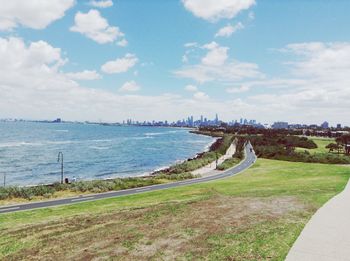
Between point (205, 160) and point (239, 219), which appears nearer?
point (239, 219)

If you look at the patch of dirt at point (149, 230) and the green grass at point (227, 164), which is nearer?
the patch of dirt at point (149, 230)

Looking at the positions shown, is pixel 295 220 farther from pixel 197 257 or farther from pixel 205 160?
pixel 205 160

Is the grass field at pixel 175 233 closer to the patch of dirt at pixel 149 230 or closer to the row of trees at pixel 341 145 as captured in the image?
the patch of dirt at pixel 149 230

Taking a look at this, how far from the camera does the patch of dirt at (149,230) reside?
611 inches

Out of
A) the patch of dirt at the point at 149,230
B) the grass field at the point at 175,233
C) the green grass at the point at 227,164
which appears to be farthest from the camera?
the green grass at the point at 227,164

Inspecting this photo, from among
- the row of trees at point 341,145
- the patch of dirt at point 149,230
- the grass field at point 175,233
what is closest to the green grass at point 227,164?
the row of trees at point 341,145

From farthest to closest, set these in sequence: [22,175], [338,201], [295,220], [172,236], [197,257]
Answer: [22,175]
[338,201]
[295,220]
[172,236]
[197,257]

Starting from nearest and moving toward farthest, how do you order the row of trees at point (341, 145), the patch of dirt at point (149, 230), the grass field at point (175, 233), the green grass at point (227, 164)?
the grass field at point (175, 233) < the patch of dirt at point (149, 230) < the green grass at point (227, 164) < the row of trees at point (341, 145)

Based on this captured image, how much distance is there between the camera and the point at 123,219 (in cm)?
2236

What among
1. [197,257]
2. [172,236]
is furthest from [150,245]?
[197,257]

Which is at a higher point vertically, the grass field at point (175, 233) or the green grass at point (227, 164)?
the grass field at point (175, 233)

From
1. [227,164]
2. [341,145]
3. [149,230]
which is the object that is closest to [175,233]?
[149,230]

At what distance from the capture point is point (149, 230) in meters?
18.8

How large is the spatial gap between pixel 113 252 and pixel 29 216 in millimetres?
17436
